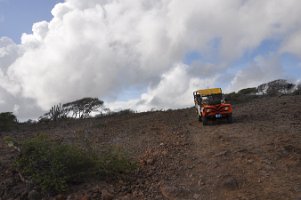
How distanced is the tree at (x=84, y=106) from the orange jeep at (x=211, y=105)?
13.2 meters

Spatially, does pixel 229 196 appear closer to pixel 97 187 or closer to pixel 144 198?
pixel 144 198

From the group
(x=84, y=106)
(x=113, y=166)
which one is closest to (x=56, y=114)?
(x=84, y=106)

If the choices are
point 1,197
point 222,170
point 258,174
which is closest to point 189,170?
point 222,170

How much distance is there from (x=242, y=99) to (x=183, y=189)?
907 inches

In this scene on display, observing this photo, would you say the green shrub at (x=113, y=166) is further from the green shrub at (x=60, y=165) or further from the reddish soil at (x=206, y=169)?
the reddish soil at (x=206, y=169)

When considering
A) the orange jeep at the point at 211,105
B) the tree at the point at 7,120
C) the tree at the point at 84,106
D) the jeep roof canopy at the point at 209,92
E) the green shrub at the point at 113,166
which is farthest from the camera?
the tree at the point at 84,106

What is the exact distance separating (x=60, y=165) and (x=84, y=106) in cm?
2226

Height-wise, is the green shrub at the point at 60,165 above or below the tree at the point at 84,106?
below

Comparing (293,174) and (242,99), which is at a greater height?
(242,99)

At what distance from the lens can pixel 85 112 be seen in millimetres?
29719

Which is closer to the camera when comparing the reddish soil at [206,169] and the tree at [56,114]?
the reddish soil at [206,169]

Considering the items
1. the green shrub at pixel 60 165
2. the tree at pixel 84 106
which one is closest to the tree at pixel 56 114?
the tree at pixel 84 106

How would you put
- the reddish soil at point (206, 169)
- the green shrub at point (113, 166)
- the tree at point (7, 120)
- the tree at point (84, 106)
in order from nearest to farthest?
Answer: the reddish soil at point (206, 169), the green shrub at point (113, 166), the tree at point (7, 120), the tree at point (84, 106)

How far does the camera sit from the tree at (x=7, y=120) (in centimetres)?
2095
